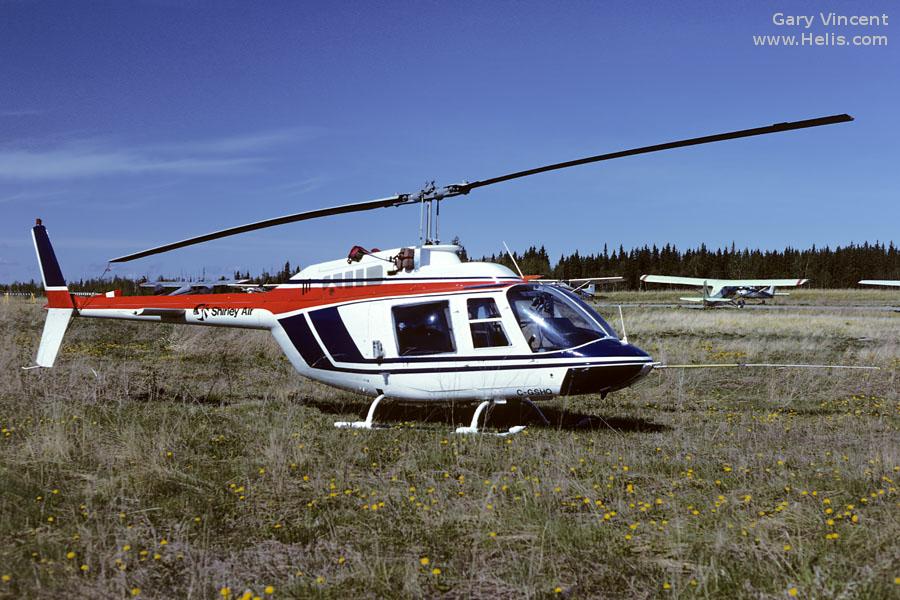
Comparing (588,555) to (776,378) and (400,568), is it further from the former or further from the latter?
(776,378)

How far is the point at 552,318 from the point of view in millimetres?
9484

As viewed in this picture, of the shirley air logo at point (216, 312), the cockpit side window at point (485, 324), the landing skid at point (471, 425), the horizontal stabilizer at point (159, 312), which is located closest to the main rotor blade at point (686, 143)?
the cockpit side window at point (485, 324)

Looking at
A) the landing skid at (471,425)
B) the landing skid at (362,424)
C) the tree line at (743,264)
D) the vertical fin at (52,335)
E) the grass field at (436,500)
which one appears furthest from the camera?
the tree line at (743,264)

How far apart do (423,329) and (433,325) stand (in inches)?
9.0

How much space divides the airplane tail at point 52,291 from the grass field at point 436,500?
101 centimetres

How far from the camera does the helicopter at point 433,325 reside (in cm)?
920

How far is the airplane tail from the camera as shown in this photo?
1261 centimetres

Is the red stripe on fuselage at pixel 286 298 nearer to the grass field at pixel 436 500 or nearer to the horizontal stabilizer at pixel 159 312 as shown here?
the horizontal stabilizer at pixel 159 312

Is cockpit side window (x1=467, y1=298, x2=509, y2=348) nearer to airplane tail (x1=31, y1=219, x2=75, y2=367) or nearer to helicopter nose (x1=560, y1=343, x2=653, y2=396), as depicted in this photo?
helicopter nose (x1=560, y1=343, x2=653, y2=396)

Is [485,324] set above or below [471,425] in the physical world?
above

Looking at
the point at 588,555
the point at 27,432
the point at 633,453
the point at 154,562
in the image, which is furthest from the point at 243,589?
the point at 27,432

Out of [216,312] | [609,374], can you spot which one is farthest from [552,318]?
[216,312]

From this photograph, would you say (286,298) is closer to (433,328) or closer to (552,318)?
(433,328)

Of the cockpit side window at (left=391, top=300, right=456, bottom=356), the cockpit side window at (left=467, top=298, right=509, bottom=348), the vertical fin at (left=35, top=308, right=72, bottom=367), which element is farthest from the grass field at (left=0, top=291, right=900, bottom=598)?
the cockpit side window at (left=467, top=298, right=509, bottom=348)
